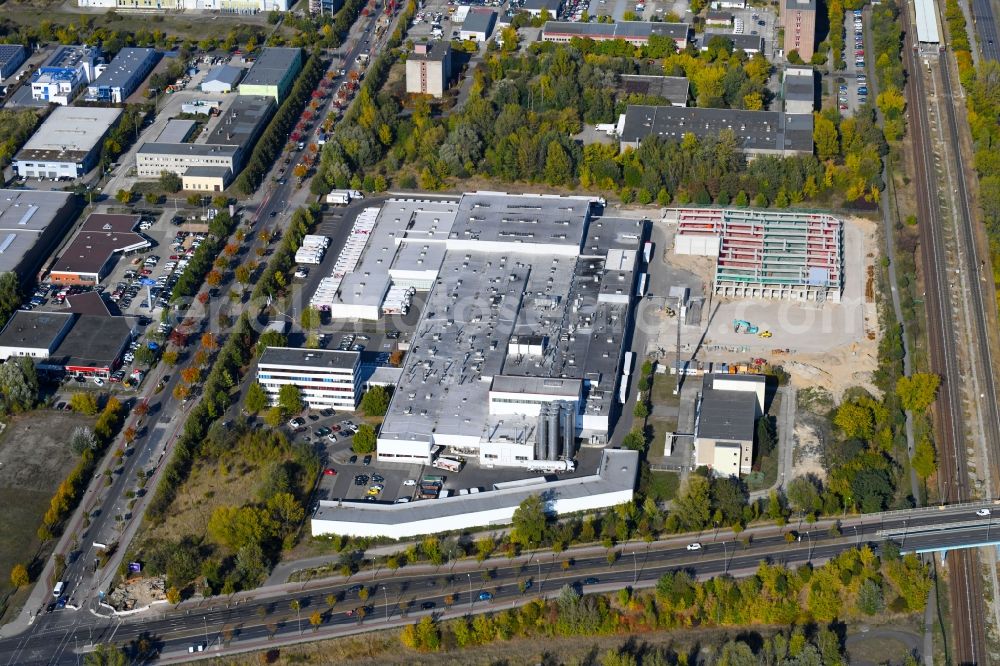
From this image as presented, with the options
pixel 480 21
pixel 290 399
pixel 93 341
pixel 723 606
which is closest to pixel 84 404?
pixel 93 341

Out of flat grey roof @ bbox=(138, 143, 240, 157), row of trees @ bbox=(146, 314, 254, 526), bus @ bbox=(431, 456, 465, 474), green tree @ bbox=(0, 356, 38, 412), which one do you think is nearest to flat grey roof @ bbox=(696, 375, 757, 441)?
bus @ bbox=(431, 456, 465, 474)

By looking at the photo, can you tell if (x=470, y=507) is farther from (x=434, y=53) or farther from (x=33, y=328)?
(x=434, y=53)

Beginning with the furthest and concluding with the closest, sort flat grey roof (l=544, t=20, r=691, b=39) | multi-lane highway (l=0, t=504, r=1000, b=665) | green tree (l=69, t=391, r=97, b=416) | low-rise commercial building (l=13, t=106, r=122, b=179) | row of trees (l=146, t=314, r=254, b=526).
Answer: flat grey roof (l=544, t=20, r=691, b=39)
low-rise commercial building (l=13, t=106, r=122, b=179)
green tree (l=69, t=391, r=97, b=416)
row of trees (l=146, t=314, r=254, b=526)
multi-lane highway (l=0, t=504, r=1000, b=665)

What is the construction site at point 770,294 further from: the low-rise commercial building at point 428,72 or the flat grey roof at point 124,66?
the flat grey roof at point 124,66

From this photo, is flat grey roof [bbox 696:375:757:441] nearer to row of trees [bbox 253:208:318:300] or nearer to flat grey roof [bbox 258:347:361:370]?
flat grey roof [bbox 258:347:361:370]

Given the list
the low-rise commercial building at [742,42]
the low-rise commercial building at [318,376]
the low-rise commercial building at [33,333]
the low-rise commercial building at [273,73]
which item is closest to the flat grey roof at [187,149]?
the low-rise commercial building at [273,73]

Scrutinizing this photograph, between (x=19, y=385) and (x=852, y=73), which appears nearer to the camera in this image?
(x=19, y=385)
